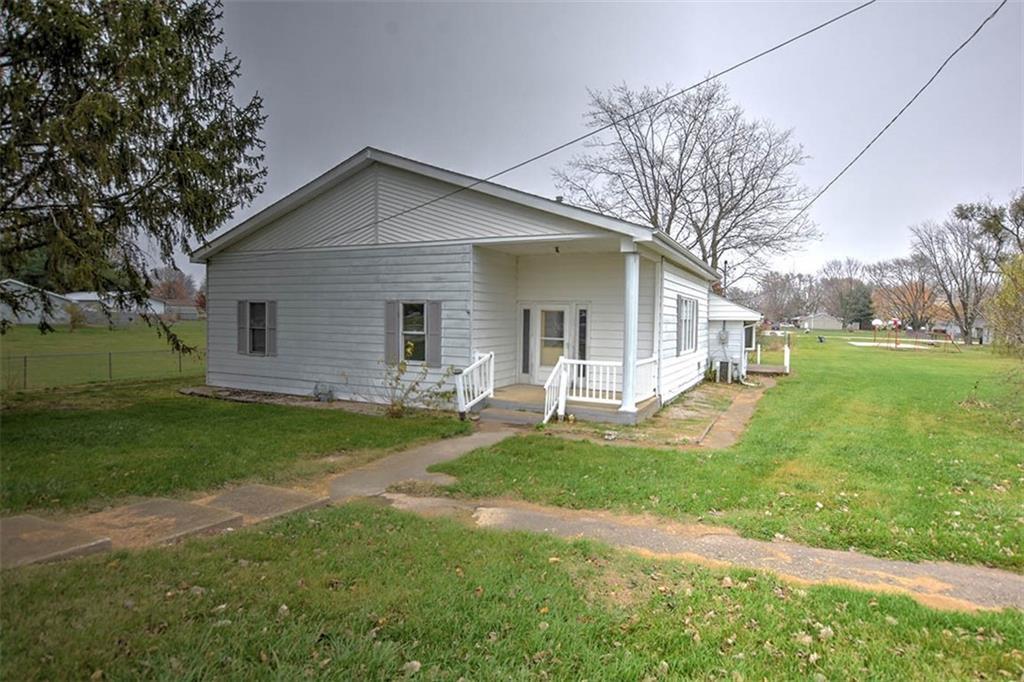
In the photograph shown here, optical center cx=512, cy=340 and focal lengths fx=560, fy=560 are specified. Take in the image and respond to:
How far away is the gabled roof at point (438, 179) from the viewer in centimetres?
929

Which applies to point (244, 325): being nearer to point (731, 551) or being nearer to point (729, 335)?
point (731, 551)

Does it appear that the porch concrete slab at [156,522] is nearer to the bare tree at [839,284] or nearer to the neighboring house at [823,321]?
the bare tree at [839,284]

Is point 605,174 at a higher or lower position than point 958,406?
higher

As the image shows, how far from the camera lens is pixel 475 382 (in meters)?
10.5

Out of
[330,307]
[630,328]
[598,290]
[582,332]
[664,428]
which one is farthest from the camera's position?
[330,307]

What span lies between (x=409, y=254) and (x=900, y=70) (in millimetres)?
8886

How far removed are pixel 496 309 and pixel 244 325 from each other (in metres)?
6.44

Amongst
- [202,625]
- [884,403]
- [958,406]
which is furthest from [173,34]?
[958,406]

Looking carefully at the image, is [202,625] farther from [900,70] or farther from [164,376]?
[164,376]

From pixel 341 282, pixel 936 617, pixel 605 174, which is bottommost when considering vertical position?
pixel 936 617

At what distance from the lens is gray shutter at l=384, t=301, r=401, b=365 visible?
37.5 feet

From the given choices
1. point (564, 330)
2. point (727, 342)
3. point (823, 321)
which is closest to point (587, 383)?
point (564, 330)

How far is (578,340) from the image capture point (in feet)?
38.6

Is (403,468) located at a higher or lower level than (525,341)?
lower
